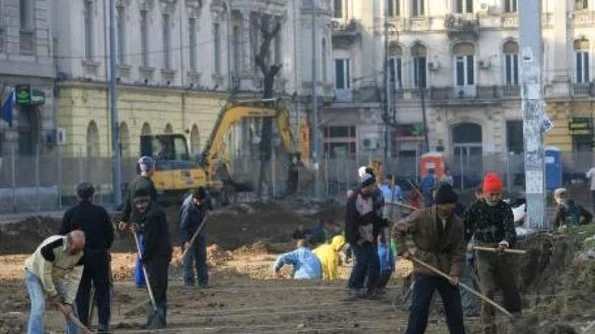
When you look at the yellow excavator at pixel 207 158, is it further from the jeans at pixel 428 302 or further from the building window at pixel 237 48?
the jeans at pixel 428 302

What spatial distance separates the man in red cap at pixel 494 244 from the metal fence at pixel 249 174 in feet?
108

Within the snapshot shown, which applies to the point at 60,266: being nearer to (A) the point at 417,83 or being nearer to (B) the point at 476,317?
(B) the point at 476,317

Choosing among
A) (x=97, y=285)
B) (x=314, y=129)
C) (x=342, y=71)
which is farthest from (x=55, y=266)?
(x=342, y=71)

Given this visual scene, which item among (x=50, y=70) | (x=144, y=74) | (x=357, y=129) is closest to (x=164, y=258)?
(x=50, y=70)

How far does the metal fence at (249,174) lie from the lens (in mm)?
50406

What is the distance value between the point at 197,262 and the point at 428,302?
32.3 feet

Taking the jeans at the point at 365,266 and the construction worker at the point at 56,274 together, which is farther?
the jeans at the point at 365,266

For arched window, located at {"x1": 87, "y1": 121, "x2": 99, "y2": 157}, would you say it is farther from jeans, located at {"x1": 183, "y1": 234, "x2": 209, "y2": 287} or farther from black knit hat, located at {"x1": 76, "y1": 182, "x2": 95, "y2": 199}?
black knit hat, located at {"x1": 76, "y1": 182, "x2": 95, "y2": 199}

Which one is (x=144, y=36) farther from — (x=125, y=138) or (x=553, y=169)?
(x=553, y=169)

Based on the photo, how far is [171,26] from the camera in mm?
67188

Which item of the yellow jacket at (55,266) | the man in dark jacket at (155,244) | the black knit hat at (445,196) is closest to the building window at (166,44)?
the man in dark jacket at (155,244)

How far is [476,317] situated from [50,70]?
39.3 metres

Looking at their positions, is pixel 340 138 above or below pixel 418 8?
below

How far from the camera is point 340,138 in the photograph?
92.2 meters
